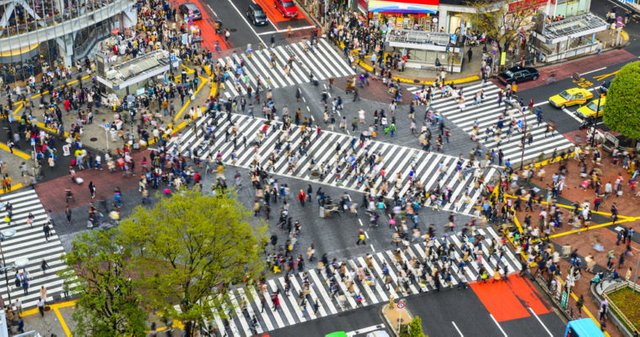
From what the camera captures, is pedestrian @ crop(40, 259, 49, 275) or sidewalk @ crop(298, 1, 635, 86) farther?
sidewalk @ crop(298, 1, 635, 86)

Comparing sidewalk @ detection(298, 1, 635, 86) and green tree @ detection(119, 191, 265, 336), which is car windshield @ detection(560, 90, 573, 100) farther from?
green tree @ detection(119, 191, 265, 336)

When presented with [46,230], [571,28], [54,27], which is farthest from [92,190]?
[571,28]

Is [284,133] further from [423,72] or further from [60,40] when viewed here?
[60,40]

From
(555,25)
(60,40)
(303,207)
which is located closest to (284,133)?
(303,207)

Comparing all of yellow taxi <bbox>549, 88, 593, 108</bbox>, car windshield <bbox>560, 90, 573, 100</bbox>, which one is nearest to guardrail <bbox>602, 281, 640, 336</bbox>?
yellow taxi <bbox>549, 88, 593, 108</bbox>

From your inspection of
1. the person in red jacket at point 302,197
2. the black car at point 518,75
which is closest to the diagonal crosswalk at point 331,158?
the person in red jacket at point 302,197

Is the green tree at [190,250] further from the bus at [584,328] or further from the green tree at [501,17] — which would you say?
the green tree at [501,17]
